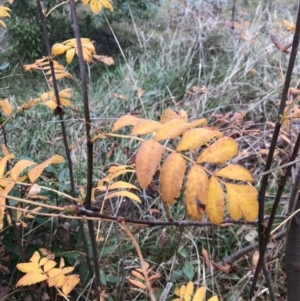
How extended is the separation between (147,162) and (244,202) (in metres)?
0.14

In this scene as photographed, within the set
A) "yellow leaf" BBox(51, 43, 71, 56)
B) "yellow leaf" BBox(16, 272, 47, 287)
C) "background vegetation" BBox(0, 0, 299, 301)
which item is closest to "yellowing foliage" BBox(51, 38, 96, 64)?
"yellow leaf" BBox(51, 43, 71, 56)

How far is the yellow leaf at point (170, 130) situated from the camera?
504 millimetres

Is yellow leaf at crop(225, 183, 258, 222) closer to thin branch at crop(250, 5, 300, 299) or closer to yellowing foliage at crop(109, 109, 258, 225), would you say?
yellowing foliage at crop(109, 109, 258, 225)

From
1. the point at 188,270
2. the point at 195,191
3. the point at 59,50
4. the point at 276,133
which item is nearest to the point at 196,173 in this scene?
the point at 195,191

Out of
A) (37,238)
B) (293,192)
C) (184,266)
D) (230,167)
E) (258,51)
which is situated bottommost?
(184,266)

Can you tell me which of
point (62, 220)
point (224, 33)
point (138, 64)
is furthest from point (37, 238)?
point (224, 33)

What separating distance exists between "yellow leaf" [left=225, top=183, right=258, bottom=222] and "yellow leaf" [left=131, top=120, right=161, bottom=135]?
0.12 metres

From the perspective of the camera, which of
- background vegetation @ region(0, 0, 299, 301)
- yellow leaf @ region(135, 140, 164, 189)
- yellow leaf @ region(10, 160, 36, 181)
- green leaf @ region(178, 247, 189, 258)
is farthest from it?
green leaf @ region(178, 247, 189, 258)

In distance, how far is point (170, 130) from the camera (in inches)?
20.2

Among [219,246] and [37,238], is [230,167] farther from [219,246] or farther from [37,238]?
[219,246]

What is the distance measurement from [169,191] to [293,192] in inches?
13.4

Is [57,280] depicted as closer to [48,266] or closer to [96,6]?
[48,266]

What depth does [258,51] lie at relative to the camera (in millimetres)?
2875

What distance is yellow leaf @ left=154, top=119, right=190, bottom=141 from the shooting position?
50 cm
